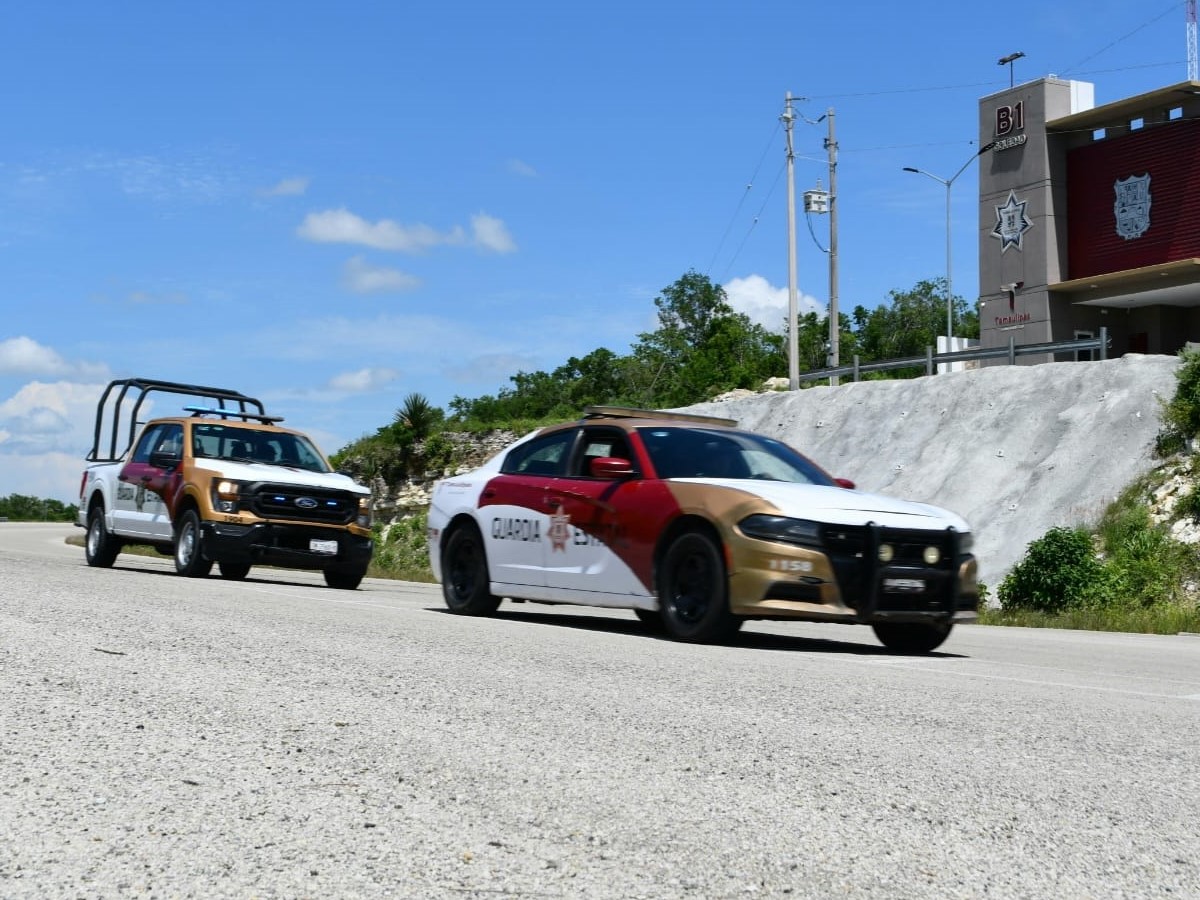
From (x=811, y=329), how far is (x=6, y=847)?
289ft

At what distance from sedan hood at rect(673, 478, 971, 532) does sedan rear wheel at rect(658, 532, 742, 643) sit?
19.6 inches

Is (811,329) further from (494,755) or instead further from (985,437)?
(494,755)

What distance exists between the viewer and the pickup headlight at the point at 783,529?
9758mm

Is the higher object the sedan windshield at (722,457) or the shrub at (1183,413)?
the shrub at (1183,413)

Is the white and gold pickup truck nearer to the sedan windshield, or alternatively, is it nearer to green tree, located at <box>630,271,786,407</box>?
the sedan windshield

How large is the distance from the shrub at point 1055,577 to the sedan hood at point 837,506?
31.4 feet

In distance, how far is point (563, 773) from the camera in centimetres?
491

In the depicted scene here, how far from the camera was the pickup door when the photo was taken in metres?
18.0

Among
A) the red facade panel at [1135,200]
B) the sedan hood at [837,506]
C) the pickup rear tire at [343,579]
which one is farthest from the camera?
the red facade panel at [1135,200]

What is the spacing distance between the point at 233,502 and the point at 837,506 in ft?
30.0

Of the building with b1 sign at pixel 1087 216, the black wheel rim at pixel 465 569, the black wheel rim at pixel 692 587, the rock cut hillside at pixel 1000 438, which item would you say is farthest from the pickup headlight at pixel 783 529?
the building with b1 sign at pixel 1087 216

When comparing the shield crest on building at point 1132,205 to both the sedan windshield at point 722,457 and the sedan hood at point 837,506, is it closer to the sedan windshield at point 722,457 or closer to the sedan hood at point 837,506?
the sedan windshield at point 722,457

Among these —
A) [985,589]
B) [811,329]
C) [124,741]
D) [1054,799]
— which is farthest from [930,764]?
[811,329]

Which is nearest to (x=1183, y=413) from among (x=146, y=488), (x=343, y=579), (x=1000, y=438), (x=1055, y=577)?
(x=1000, y=438)
